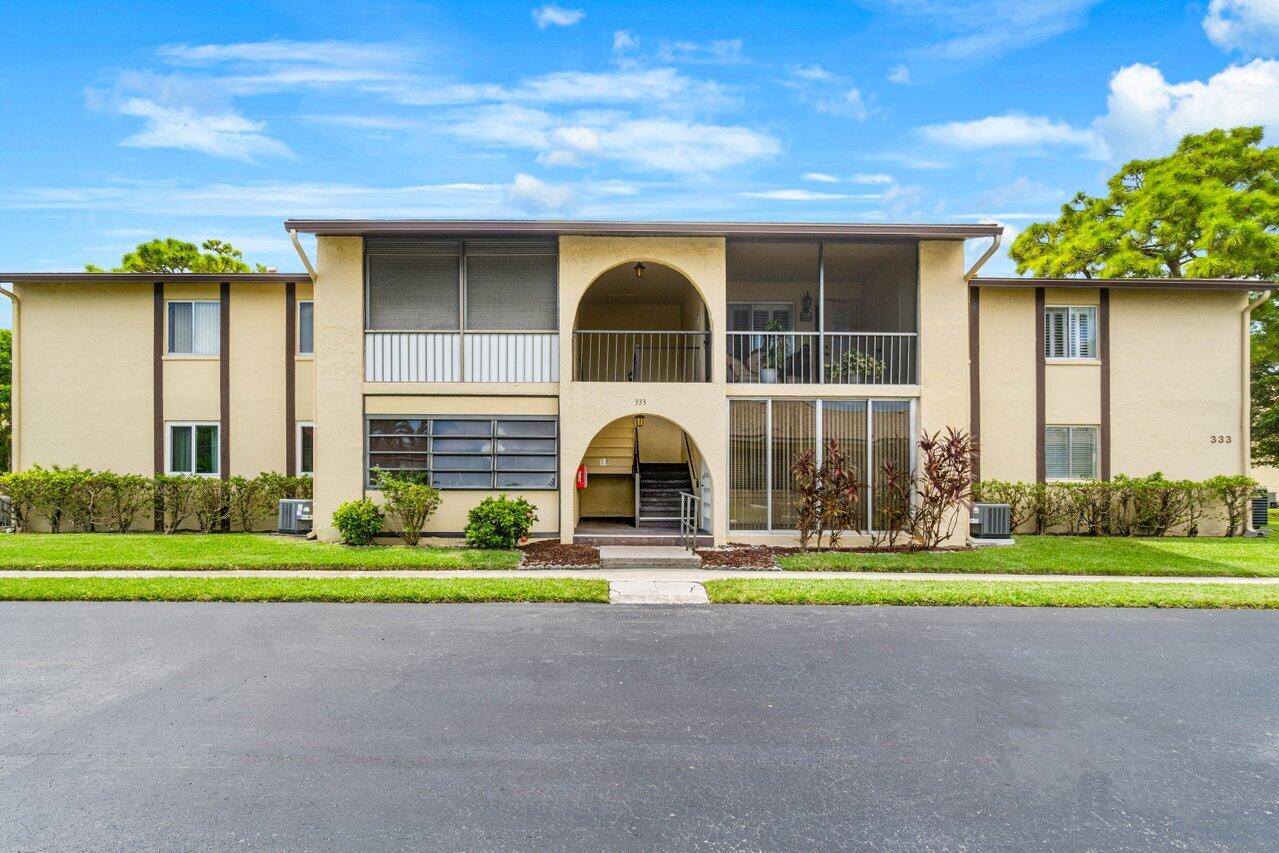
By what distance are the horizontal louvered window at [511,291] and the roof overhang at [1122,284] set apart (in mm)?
8899

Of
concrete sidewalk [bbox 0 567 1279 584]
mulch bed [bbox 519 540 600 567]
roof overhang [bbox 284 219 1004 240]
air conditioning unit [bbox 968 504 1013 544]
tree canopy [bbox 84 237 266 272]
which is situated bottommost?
concrete sidewalk [bbox 0 567 1279 584]

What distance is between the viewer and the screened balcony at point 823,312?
13.1m

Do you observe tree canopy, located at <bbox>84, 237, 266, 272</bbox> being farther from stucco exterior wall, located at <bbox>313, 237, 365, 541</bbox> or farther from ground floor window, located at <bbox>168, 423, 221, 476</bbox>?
stucco exterior wall, located at <bbox>313, 237, 365, 541</bbox>

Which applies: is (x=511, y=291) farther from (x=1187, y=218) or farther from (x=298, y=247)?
(x=1187, y=218)

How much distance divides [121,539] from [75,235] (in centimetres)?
1322

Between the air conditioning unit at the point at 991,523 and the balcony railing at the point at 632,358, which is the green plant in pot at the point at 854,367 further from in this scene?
the balcony railing at the point at 632,358

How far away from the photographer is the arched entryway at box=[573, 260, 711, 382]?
15.2 meters

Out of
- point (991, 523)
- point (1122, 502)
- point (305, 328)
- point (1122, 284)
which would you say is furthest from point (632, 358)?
point (1122, 502)

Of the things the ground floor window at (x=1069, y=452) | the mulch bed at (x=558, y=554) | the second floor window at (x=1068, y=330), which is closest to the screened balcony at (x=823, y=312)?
the second floor window at (x=1068, y=330)

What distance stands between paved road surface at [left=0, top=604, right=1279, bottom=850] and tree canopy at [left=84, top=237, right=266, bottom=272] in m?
23.4

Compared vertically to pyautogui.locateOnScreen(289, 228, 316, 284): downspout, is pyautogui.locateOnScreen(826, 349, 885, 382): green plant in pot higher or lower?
lower

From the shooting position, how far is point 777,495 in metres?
12.7

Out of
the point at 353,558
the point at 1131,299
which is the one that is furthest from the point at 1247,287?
the point at 353,558

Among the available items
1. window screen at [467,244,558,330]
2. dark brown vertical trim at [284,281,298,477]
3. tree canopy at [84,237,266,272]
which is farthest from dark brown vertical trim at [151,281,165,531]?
tree canopy at [84,237,266,272]
